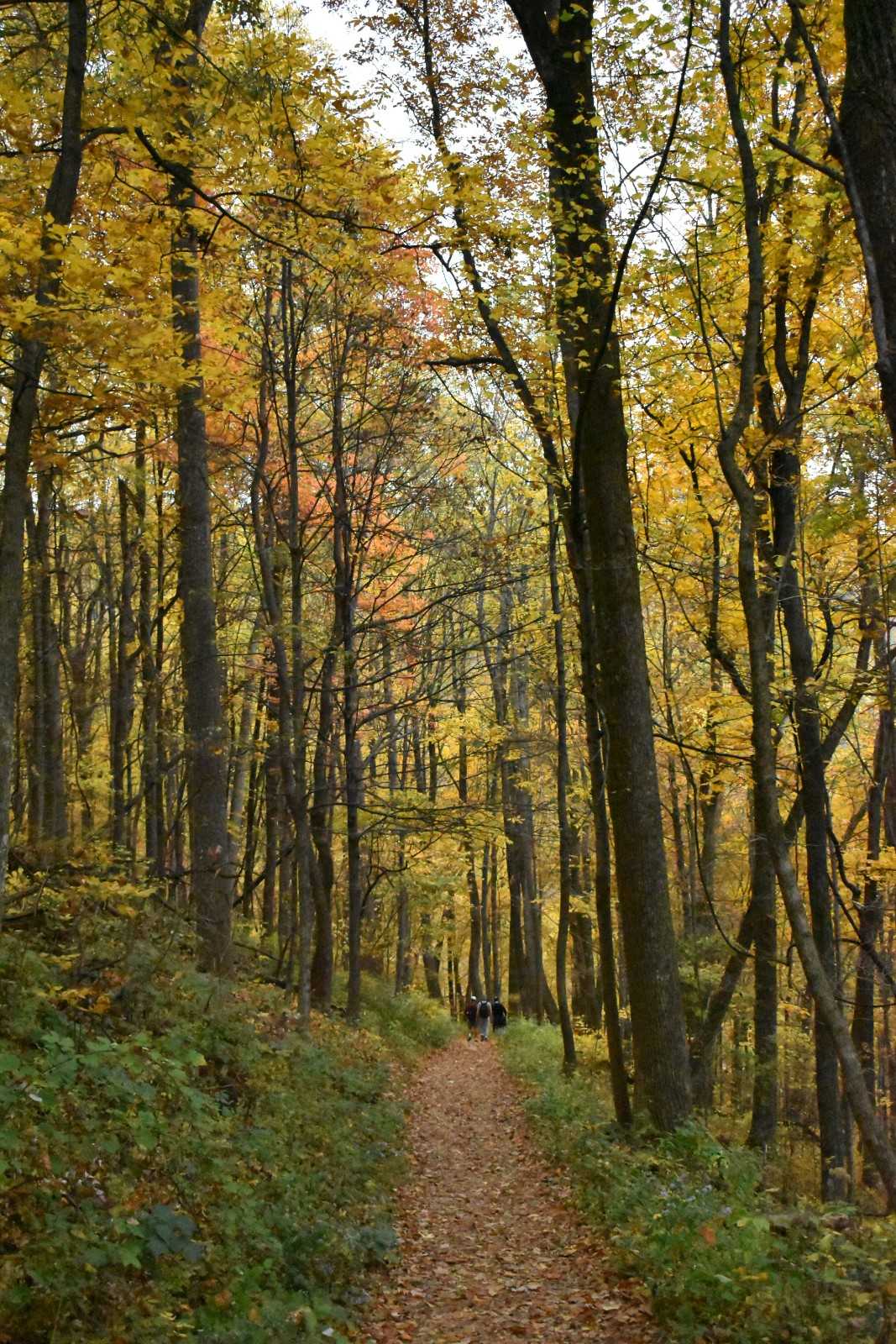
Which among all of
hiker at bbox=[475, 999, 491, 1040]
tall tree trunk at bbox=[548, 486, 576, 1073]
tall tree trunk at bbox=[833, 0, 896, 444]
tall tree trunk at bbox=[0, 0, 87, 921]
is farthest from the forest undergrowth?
hiker at bbox=[475, 999, 491, 1040]

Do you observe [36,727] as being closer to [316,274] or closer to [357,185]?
[316,274]

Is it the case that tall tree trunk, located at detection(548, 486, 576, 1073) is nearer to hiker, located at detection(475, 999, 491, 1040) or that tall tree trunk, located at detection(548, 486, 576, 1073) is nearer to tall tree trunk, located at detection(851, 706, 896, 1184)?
tall tree trunk, located at detection(851, 706, 896, 1184)

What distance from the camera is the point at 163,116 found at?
6184mm

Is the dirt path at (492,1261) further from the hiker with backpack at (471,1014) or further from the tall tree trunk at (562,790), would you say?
the hiker with backpack at (471,1014)

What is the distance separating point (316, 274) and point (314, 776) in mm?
6533

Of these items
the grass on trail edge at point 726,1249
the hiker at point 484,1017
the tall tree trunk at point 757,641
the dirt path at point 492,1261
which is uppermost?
the tall tree trunk at point 757,641

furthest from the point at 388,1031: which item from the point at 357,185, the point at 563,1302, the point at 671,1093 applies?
the point at 357,185

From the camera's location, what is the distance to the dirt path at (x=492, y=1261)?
5.18 metres

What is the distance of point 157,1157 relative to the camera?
4.98 metres

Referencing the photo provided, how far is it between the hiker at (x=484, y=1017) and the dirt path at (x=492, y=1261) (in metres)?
11.3

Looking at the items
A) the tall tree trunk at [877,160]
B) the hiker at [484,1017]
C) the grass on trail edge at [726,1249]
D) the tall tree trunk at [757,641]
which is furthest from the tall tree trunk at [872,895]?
the hiker at [484,1017]

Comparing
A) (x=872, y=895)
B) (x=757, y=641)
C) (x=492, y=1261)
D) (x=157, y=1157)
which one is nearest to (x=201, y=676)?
(x=157, y=1157)

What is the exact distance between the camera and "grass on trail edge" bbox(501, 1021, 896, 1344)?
4.04m

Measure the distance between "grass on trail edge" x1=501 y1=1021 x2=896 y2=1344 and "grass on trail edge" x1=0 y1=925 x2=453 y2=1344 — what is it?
65.6 inches
